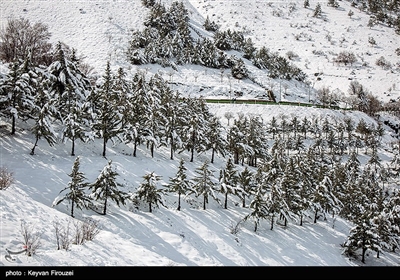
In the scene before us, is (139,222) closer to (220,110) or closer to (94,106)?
(94,106)

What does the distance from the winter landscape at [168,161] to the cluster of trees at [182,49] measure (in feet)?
2.00

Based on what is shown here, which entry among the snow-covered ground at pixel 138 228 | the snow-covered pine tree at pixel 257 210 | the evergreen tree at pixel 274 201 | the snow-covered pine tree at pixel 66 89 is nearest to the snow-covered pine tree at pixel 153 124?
the snow-covered ground at pixel 138 228

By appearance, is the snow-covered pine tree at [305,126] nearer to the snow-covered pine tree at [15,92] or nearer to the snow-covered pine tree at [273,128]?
the snow-covered pine tree at [273,128]

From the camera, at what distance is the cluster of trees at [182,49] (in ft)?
279

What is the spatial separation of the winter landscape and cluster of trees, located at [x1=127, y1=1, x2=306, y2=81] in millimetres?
608

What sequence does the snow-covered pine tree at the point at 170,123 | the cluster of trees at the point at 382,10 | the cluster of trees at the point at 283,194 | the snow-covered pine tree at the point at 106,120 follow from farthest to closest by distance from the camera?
the cluster of trees at the point at 382,10 < the snow-covered pine tree at the point at 170,123 < the snow-covered pine tree at the point at 106,120 < the cluster of trees at the point at 283,194

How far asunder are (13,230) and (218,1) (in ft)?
594

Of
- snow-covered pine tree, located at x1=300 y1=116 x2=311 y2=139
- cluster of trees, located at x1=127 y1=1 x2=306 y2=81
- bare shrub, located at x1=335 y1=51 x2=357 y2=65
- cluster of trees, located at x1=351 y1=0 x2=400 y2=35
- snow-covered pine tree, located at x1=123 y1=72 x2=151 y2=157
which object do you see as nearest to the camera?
snow-covered pine tree, located at x1=123 y1=72 x2=151 y2=157

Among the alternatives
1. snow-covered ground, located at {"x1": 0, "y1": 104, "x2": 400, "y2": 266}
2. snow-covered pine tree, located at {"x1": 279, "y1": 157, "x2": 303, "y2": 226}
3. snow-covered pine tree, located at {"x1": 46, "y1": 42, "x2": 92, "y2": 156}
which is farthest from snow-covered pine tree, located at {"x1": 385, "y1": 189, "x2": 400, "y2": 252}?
snow-covered pine tree, located at {"x1": 46, "y1": 42, "x2": 92, "y2": 156}

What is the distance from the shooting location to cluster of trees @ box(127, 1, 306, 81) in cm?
8519

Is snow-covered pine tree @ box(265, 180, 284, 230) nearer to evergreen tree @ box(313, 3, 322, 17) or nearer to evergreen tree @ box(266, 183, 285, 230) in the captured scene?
evergreen tree @ box(266, 183, 285, 230)

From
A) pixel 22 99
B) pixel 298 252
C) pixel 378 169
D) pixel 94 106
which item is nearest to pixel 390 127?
pixel 378 169

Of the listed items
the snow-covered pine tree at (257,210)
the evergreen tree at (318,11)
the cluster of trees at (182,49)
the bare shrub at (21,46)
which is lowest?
the snow-covered pine tree at (257,210)

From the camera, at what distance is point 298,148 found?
202 feet
